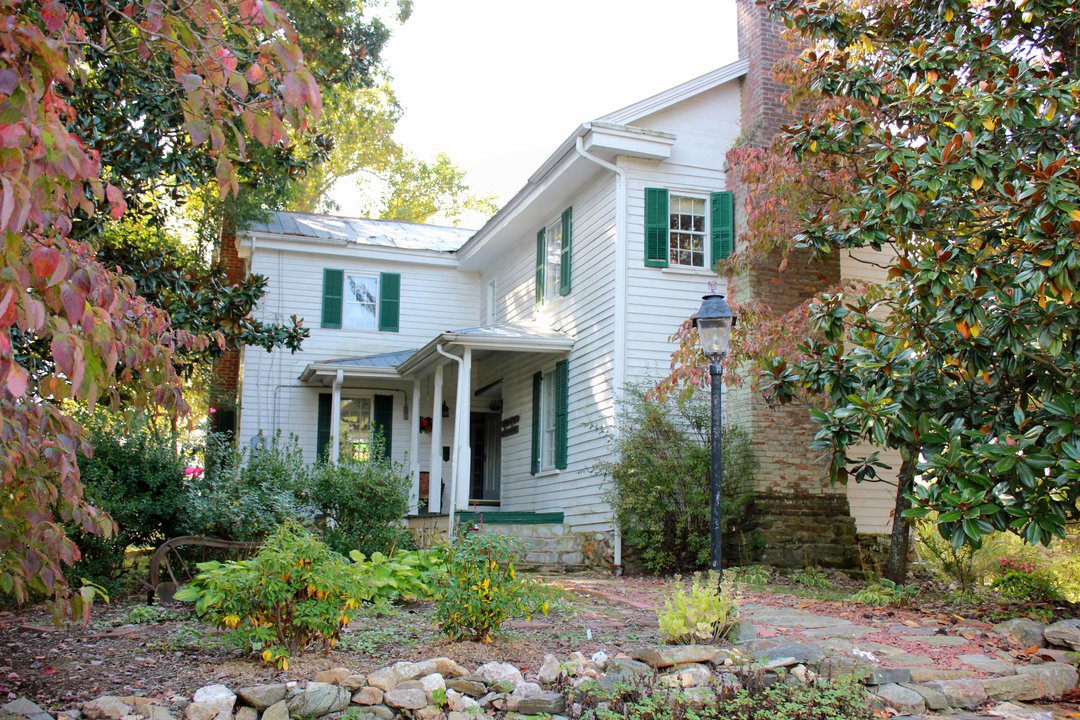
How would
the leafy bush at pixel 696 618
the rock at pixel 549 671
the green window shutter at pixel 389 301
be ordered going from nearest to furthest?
the rock at pixel 549 671, the leafy bush at pixel 696 618, the green window shutter at pixel 389 301

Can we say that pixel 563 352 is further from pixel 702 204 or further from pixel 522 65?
pixel 522 65

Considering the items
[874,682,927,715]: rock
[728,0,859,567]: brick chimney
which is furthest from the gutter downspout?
[874,682,927,715]: rock

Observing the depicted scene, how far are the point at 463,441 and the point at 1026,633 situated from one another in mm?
7399

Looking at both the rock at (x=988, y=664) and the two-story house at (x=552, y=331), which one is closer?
the rock at (x=988, y=664)

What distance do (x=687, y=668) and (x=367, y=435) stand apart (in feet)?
39.6

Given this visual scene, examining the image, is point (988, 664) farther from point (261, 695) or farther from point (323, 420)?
point (323, 420)

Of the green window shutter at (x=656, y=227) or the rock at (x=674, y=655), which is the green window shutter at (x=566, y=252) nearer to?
the green window shutter at (x=656, y=227)

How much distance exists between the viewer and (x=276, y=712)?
4945 mm

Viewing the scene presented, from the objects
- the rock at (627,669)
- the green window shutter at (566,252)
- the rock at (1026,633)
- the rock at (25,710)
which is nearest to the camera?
the rock at (25,710)

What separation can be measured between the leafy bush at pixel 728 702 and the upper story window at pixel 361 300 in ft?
42.2

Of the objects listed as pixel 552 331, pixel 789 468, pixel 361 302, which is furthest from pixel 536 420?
pixel 361 302

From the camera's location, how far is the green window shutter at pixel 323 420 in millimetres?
16969

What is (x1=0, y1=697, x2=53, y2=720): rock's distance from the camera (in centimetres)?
460

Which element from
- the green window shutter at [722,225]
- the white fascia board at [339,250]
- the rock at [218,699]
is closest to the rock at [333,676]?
the rock at [218,699]
